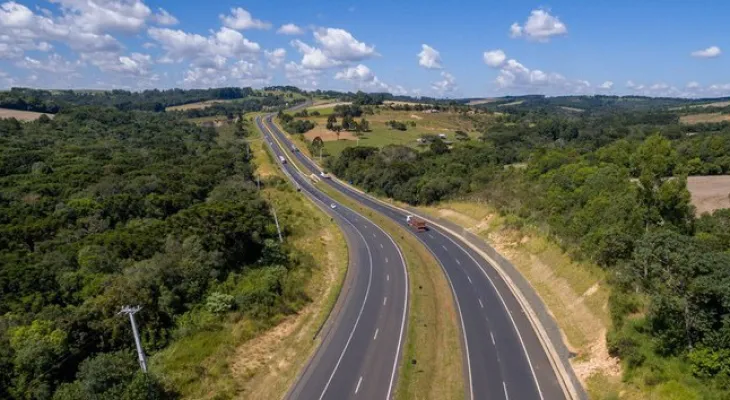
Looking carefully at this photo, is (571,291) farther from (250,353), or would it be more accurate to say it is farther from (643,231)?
(250,353)

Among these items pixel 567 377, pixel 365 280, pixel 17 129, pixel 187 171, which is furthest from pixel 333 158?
pixel 567 377

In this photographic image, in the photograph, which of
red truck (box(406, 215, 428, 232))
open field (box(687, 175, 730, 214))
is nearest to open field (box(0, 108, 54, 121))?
red truck (box(406, 215, 428, 232))

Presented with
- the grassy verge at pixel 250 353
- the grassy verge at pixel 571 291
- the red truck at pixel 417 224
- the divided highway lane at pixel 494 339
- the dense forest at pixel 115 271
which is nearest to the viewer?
the dense forest at pixel 115 271

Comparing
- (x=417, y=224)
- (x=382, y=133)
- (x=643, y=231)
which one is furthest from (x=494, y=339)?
(x=382, y=133)

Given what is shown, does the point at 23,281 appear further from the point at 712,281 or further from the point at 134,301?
the point at 712,281

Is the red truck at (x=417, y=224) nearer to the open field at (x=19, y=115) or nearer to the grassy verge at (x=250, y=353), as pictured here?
the grassy verge at (x=250, y=353)

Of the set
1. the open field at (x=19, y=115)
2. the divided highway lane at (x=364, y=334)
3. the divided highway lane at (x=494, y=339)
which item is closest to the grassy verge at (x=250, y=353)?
the divided highway lane at (x=364, y=334)

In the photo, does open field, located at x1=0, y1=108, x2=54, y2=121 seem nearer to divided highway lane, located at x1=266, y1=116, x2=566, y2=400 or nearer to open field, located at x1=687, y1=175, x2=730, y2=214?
divided highway lane, located at x1=266, y1=116, x2=566, y2=400
